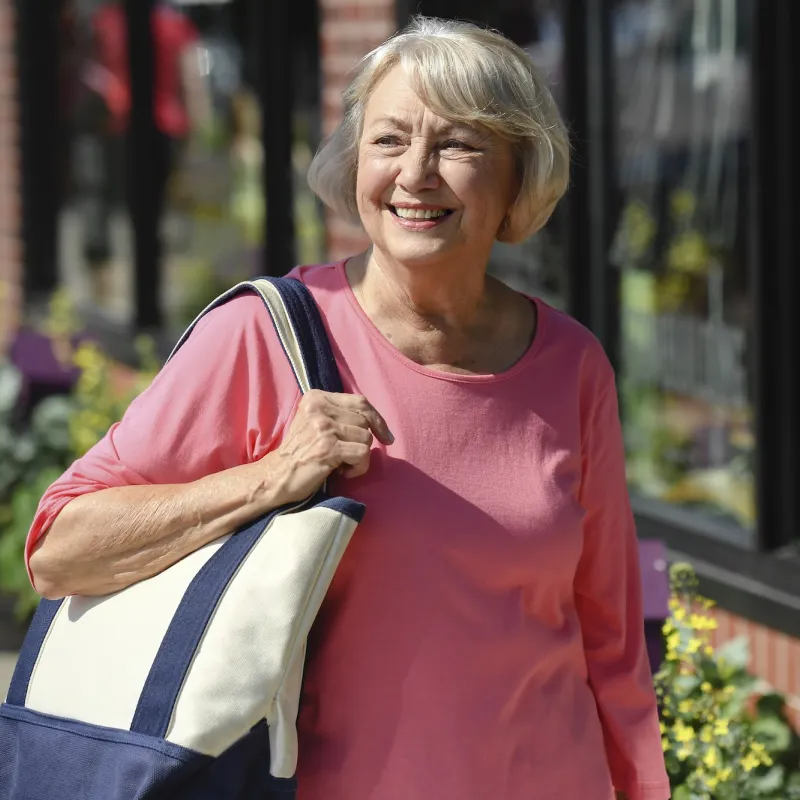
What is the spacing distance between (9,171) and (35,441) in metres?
3.60

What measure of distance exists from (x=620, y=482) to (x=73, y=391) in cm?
407

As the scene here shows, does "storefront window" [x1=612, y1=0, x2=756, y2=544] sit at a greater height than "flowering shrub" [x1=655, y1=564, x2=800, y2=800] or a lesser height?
greater

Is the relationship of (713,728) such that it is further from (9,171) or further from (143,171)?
(9,171)

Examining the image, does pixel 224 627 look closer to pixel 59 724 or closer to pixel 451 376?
pixel 59 724

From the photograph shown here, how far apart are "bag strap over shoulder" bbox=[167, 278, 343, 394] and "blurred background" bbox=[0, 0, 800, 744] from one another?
1140 mm

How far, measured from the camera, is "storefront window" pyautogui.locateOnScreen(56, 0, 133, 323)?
8.19 m

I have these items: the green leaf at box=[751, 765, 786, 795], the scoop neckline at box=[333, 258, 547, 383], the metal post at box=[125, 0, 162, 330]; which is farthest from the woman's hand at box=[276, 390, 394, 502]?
the metal post at box=[125, 0, 162, 330]

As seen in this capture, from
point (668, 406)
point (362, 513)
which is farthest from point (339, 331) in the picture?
point (668, 406)

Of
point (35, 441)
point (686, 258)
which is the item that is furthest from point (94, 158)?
point (686, 258)

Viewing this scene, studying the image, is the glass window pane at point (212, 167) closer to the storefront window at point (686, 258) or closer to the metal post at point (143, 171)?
the metal post at point (143, 171)

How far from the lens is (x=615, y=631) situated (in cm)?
253

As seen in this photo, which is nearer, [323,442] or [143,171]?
[323,442]

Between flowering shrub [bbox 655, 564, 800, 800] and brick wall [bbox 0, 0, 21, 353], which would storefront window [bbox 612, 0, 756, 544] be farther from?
brick wall [bbox 0, 0, 21, 353]

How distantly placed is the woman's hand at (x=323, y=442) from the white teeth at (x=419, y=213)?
0.32 m
